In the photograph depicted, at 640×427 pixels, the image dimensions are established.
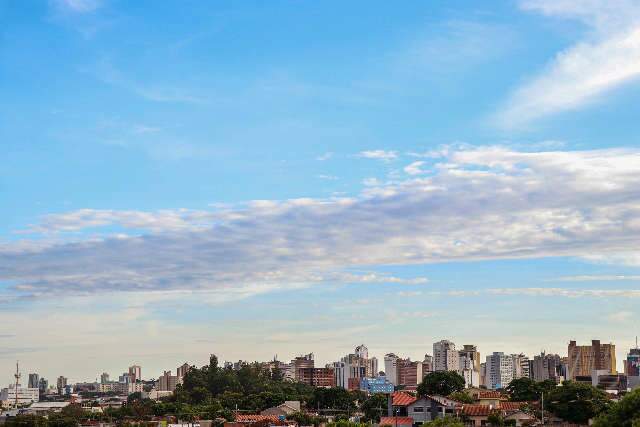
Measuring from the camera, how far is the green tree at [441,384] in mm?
116875

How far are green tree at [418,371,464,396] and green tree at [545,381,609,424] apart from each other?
120ft

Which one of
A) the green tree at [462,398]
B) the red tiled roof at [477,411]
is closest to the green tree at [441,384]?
the green tree at [462,398]

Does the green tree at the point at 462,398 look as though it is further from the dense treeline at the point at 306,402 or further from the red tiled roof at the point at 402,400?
the red tiled roof at the point at 402,400

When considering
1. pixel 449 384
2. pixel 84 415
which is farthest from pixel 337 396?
pixel 84 415

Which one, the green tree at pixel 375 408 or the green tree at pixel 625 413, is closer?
the green tree at pixel 625 413

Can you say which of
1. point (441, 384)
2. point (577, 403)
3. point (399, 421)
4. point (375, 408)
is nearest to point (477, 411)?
point (399, 421)

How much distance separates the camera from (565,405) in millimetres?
78312

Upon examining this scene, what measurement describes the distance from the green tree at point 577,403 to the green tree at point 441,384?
36545 millimetres

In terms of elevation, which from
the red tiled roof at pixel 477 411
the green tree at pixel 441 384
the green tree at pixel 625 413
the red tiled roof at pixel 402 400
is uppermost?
the green tree at pixel 625 413

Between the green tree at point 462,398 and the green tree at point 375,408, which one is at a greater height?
the green tree at point 462,398

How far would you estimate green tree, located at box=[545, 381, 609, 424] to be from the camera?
7631 centimetres

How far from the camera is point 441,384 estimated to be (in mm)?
117500

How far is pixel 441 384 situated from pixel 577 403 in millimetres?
40815

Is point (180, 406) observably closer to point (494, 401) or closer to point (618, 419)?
point (494, 401)
